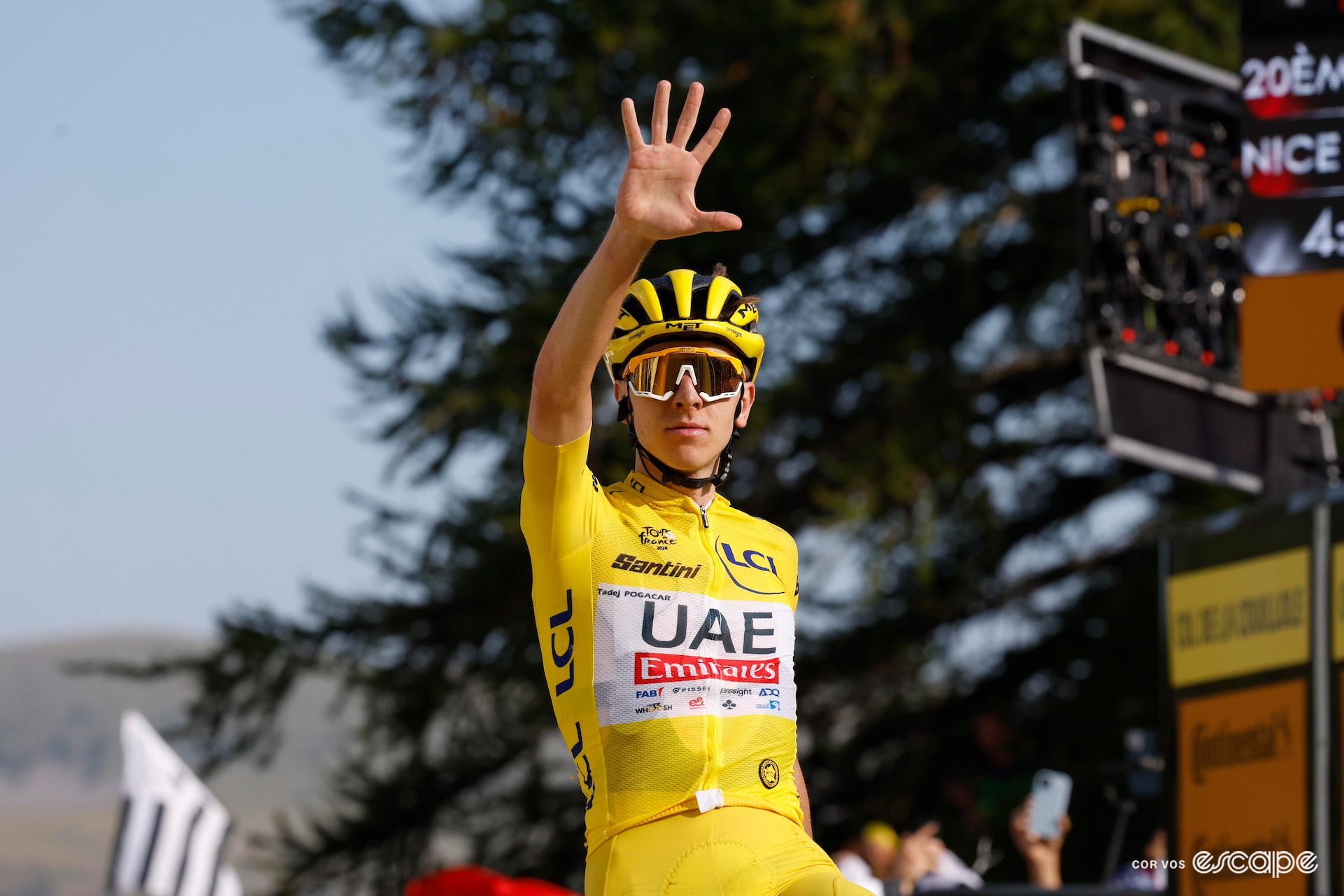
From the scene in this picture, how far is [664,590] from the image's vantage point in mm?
3740

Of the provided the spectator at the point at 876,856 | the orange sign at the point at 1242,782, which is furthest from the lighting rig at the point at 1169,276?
the spectator at the point at 876,856

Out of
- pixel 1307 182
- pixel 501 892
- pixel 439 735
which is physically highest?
pixel 1307 182

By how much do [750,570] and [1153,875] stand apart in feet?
26.4

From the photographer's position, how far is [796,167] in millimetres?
14523

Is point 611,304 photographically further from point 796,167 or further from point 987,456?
point 987,456

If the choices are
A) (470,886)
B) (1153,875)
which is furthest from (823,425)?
(470,886)

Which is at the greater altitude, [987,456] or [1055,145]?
[1055,145]

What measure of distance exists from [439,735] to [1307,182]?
11.1 metres

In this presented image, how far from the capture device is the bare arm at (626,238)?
3385 millimetres

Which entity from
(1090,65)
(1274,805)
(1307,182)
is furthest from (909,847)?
(1090,65)

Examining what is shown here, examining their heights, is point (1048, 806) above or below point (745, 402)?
below

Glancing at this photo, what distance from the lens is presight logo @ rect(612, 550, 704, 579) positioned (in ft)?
12.3

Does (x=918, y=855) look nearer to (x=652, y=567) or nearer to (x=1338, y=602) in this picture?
(x=1338, y=602)

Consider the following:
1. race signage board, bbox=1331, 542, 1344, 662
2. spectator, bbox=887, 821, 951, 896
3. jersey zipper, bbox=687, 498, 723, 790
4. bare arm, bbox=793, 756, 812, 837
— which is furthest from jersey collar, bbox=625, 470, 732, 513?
spectator, bbox=887, 821, 951, 896
